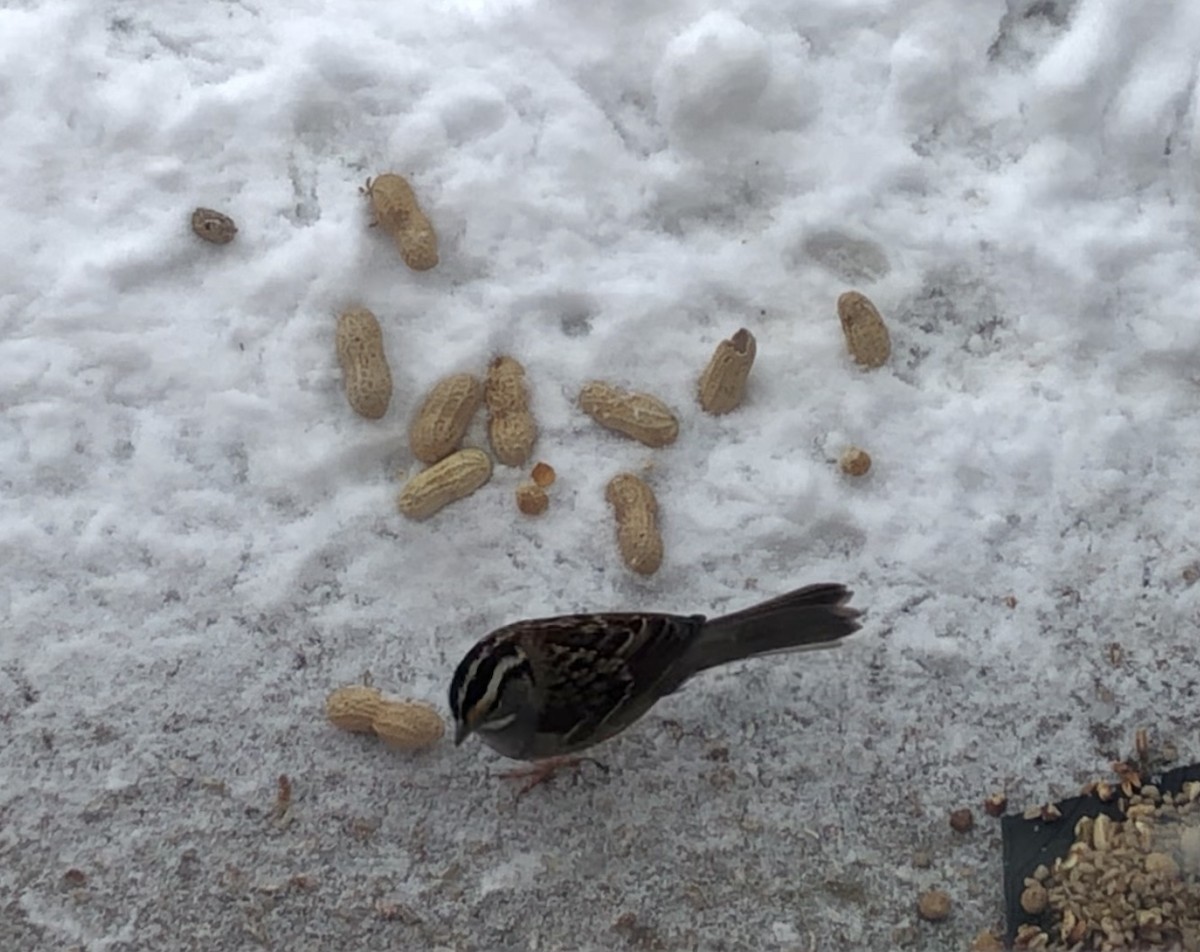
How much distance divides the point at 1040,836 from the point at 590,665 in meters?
0.67

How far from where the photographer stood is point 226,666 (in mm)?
2361

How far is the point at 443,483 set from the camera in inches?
95.0

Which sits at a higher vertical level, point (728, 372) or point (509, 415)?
point (728, 372)

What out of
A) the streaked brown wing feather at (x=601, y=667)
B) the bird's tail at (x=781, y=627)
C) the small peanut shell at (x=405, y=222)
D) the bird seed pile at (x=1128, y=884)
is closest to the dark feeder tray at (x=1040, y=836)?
the bird seed pile at (x=1128, y=884)

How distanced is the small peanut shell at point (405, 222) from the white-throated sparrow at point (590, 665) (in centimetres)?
61

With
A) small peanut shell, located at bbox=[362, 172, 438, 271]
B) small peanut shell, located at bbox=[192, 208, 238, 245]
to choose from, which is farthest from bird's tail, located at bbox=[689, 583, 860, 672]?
small peanut shell, located at bbox=[192, 208, 238, 245]

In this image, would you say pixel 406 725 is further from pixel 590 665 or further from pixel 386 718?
pixel 590 665

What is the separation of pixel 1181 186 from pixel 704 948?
1380 millimetres

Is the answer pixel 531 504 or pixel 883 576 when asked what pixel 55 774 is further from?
pixel 883 576

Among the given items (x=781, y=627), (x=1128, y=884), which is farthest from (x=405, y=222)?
(x=1128, y=884)

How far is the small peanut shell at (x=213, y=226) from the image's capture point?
2527mm

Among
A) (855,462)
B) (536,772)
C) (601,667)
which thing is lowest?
(536,772)

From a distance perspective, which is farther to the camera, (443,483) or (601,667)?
(443,483)

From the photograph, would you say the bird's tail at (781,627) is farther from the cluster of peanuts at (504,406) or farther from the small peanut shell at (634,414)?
the small peanut shell at (634,414)
